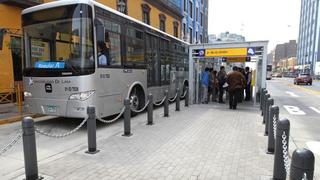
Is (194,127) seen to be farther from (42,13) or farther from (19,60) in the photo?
(19,60)

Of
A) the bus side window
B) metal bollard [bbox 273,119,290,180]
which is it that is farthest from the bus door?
metal bollard [bbox 273,119,290,180]

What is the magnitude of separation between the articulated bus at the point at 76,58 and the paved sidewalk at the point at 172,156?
1.15 meters

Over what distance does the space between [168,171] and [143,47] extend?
603 cm

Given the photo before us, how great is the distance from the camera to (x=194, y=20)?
3578cm

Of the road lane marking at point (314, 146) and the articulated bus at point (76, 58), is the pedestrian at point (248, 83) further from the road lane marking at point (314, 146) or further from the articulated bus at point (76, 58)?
the road lane marking at point (314, 146)

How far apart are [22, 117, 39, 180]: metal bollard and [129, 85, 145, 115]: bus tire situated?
5.09 m

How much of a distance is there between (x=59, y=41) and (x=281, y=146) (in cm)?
590

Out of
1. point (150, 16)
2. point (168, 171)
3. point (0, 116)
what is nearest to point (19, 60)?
point (0, 116)

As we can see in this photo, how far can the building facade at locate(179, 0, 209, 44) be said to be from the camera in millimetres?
32031

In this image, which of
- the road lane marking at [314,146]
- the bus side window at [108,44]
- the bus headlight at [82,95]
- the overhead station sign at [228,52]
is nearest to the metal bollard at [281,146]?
the road lane marking at [314,146]

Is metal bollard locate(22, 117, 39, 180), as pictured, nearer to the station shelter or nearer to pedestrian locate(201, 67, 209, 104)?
the station shelter

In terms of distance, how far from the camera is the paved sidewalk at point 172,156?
443cm

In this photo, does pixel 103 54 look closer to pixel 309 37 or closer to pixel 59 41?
pixel 59 41

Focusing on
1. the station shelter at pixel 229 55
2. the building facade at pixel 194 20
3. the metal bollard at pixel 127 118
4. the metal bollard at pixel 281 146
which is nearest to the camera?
the metal bollard at pixel 281 146
